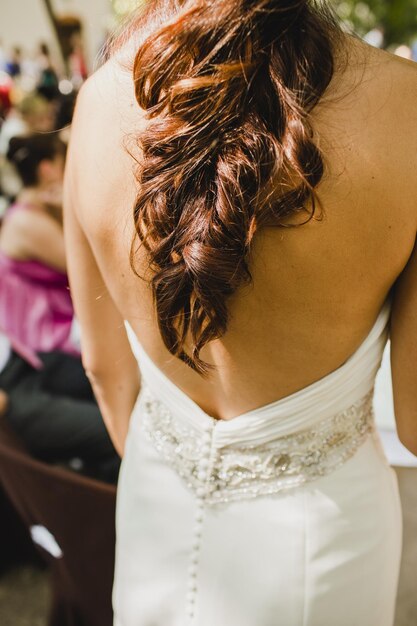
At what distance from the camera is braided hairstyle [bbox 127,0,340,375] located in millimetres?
603

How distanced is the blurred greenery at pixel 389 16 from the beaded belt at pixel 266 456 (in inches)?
385

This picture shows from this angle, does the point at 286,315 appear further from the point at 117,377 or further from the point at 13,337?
the point at 13,337

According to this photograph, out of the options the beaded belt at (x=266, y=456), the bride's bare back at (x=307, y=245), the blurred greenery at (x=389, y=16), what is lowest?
the blurred greenery at (x=389, y=16)

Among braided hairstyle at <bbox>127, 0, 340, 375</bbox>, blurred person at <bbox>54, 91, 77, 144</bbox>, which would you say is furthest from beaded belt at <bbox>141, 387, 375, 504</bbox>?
blurred person at <bbox>54, 91, 77, 144</bbox>

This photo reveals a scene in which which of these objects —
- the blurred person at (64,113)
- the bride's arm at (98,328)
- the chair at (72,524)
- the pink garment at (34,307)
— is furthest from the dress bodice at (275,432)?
the blurred person at (64,113)

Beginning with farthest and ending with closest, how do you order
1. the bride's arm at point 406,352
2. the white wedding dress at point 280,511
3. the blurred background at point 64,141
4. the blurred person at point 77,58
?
the blurred person at point 77,58
the blurred background at point 64,141
the white wedding dress at point 280,511
the bride's arm at point 406,352

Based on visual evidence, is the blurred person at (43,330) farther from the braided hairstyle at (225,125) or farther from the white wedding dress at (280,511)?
the braided hairstyle at (225,125)

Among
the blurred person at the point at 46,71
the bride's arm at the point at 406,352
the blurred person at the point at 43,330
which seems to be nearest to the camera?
the bride's arm at the point at 406,352

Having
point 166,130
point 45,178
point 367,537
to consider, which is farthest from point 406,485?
point 45,178

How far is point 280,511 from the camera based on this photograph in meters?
0.87

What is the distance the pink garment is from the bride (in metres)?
1.19

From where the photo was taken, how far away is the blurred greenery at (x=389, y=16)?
9.45 metres

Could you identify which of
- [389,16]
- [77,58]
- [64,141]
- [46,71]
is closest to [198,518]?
[64,141]

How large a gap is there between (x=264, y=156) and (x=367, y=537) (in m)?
0.61
